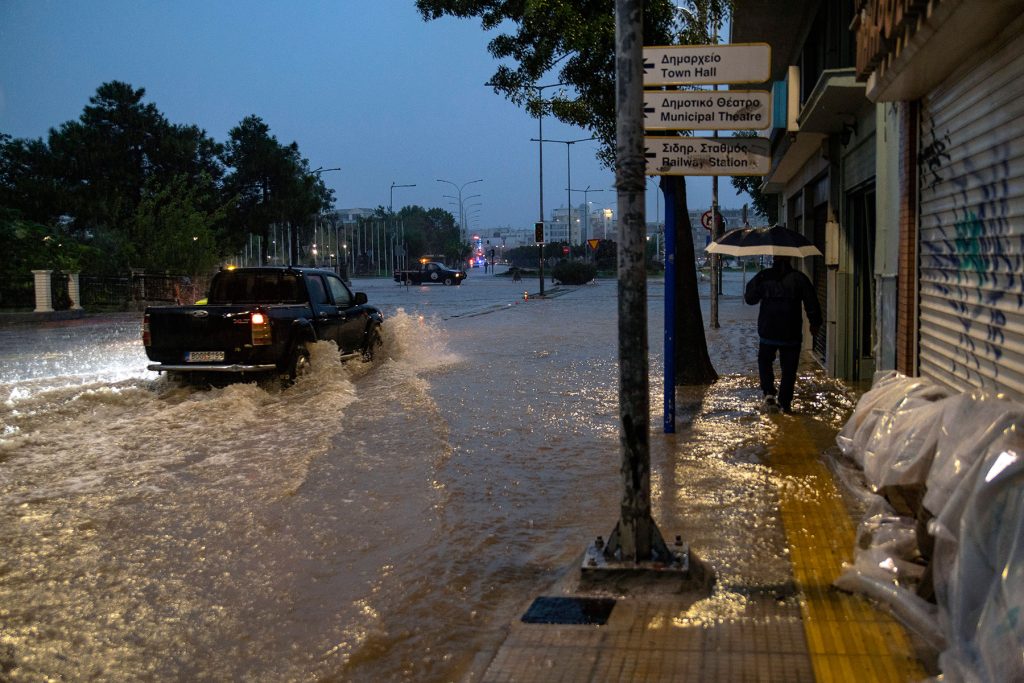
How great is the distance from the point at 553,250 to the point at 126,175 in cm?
6356

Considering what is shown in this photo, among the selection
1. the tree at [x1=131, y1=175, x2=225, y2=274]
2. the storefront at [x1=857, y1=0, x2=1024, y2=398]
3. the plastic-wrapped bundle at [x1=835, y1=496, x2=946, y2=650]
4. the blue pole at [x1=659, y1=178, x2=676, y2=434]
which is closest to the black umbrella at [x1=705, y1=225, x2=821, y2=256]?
the blue pole at [x1=659, y1=178, x2=676, y2=434]

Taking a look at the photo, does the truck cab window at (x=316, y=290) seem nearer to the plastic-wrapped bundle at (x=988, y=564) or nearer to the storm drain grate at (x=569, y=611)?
the storm drain grate at (x=569, y=611)

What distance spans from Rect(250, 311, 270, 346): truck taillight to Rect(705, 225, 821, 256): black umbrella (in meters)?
5.14

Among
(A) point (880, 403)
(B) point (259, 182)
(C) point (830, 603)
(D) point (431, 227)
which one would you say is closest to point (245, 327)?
(A) point (880, 403)

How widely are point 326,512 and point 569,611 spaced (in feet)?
8.49

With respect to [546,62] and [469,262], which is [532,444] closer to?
[546,62]

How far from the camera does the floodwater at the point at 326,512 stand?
4.38 meters

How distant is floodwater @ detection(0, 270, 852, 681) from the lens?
438cm

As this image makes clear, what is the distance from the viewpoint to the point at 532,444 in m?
8.77

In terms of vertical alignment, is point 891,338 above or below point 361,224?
below

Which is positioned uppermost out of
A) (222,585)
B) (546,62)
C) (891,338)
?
(546,62)

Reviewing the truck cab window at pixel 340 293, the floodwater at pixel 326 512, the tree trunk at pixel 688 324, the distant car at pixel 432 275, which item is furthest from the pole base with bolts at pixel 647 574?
the distant car at pixel 432 275

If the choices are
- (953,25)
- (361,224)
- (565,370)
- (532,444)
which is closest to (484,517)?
(532,444)

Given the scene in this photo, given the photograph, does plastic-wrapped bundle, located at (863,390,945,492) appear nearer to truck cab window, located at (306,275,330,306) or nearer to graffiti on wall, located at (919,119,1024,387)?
graffiti on wall, located at (919,119,1024,387)
